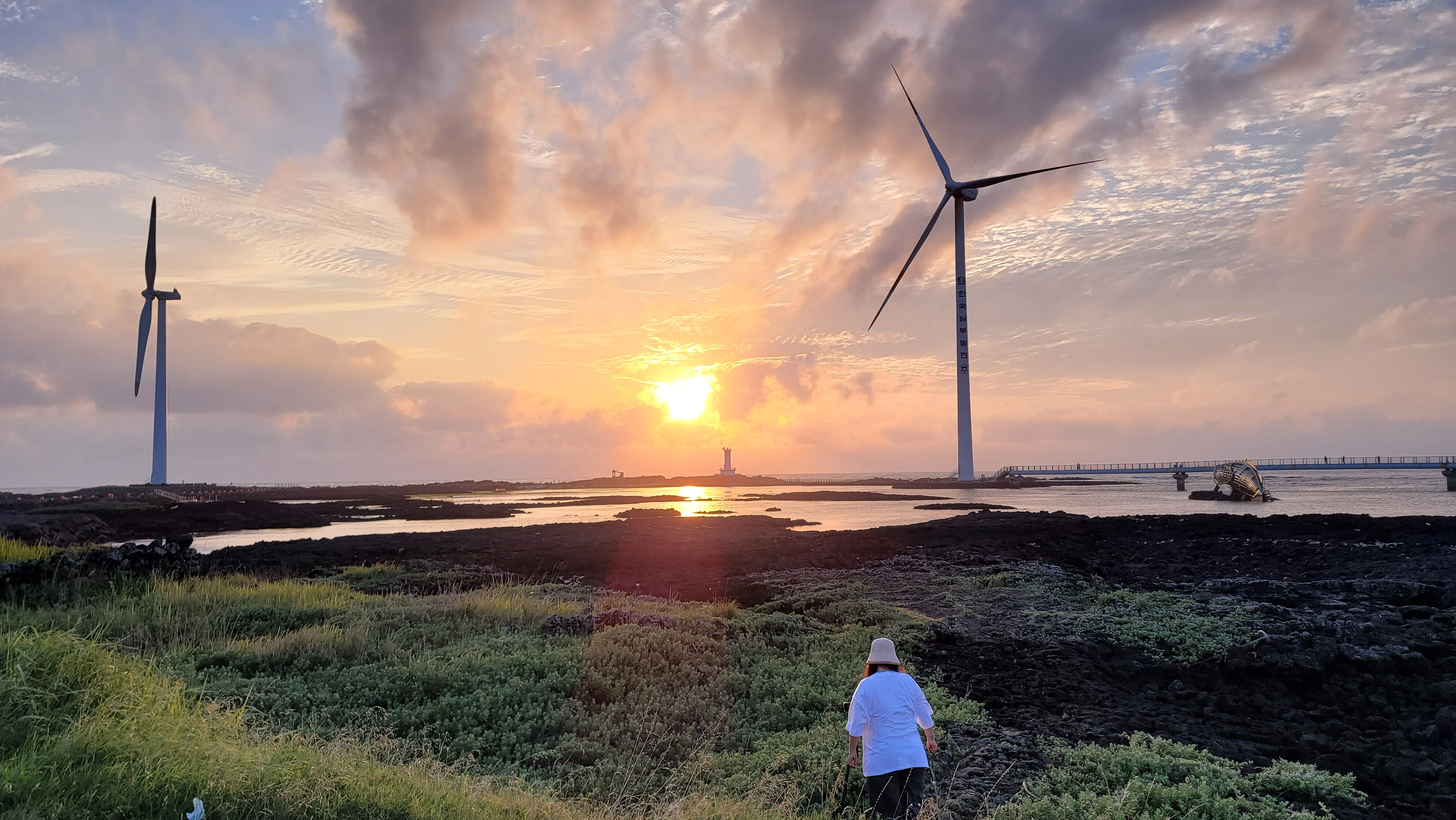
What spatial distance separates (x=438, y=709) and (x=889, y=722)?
24.0 ft

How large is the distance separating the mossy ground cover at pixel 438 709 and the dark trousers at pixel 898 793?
347mm

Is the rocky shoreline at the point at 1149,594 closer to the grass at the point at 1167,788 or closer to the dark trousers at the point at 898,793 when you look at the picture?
the grass at the point at 1167,788

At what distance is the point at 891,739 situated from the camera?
7.81 meters

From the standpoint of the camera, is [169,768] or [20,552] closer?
[169,768]

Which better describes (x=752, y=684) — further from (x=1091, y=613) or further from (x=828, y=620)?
(x=1091, y=613)

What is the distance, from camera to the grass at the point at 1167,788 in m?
8.57

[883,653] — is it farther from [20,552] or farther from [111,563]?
[20,552]

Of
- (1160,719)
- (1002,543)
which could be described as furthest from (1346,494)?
(1160,719)

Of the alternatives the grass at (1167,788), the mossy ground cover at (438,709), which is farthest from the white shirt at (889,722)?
the grass at (1167,788)

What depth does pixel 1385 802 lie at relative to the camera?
9.61 metres

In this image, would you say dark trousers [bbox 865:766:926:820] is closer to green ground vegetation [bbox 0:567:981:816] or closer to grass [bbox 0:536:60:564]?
green ground vegetation [bbox 0:567:981:816]

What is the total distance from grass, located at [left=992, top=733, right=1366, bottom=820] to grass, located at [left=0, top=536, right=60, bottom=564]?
24.4 metres

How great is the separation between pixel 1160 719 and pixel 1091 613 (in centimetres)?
708

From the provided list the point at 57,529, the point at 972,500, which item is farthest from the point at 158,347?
the point at 972,500
